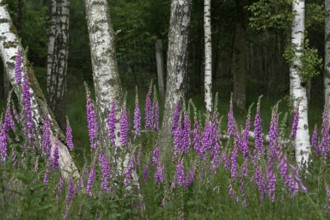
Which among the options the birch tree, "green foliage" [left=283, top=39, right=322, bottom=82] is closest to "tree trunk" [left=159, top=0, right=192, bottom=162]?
"green foliage" [left=283, top=39, right=322, bottom=82]

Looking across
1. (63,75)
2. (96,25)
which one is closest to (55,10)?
(63,75)

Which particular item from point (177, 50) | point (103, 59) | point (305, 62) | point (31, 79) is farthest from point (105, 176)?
point (305, 62)

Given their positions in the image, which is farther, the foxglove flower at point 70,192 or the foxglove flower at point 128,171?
the foxglove flower at point 128,171

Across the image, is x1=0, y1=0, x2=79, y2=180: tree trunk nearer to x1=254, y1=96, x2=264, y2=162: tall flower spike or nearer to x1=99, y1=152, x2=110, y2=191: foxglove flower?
x1=99, y1=152, x2=110, y2=191: foxglove flower

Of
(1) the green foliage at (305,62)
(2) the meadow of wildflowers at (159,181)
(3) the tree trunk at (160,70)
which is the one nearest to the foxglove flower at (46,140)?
(2) the meadow of wildflowers at (159,181)

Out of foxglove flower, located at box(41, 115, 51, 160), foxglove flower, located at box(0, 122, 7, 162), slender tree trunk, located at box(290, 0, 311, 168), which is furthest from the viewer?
slender tree trunk, located at box(290, 0, 311, 168)

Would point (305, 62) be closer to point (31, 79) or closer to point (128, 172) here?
point (31, 79)

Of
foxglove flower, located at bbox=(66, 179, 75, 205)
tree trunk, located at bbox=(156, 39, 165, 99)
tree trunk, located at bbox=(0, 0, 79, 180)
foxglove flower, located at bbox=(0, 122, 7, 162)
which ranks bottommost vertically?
foxglove flower, located at bbox=(66, 179, 75, 205)

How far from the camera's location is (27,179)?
4.20m

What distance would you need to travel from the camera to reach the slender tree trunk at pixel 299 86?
9.95 metres

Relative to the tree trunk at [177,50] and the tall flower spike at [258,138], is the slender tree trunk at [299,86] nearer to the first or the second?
the tree trunk at [177,50]

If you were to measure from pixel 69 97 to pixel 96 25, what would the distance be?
13.7m

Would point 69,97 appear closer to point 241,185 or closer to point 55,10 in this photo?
point 55,10

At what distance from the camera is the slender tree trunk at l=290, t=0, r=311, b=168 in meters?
9.95
